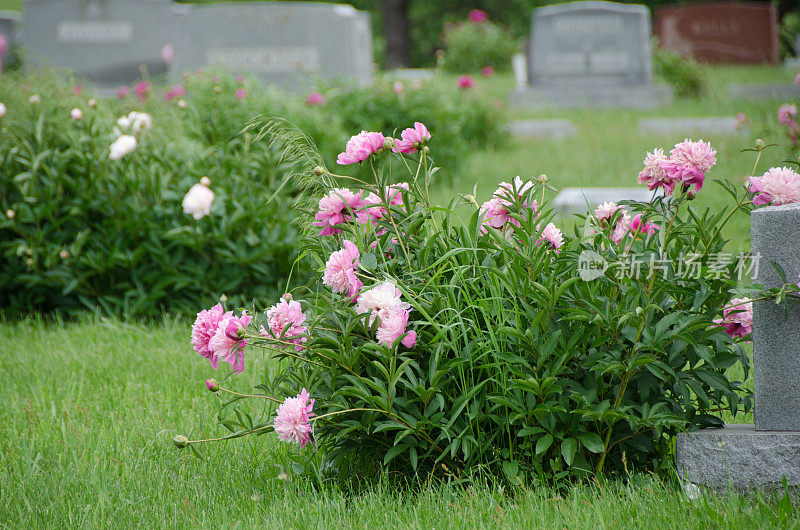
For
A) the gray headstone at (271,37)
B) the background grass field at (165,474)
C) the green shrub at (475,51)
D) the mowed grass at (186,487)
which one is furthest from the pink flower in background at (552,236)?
the green shrub at (475,51)

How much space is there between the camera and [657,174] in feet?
7.90

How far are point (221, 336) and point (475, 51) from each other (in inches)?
747

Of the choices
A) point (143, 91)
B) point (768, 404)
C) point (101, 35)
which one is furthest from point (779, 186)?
point (101, 35)

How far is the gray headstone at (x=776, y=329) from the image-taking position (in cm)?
224

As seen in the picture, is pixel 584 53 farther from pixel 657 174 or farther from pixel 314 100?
pixel 657 174

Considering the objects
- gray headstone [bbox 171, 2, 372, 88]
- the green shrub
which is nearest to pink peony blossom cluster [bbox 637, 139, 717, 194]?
gray headstone [bbox 171, 2, 372, 88]

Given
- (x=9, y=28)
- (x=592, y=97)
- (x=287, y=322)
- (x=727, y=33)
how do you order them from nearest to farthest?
1. (x=287, y=322)
2. (x=592, y=97)
3. (x=9, y=28)
4. (x=727, y=33)

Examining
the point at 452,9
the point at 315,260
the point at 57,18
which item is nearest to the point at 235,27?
the point at 57,18

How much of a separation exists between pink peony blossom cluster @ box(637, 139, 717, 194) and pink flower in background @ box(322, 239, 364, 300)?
0.94 m

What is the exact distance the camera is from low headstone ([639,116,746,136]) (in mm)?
9047

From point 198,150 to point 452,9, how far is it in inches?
1036

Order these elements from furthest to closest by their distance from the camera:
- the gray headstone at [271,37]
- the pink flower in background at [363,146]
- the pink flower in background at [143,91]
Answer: the gray headstone at [271,37] → the pink flower in background at [143,91] → the pink flower in background at [363,146]

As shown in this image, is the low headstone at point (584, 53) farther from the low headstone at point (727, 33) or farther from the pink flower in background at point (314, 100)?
the low headstone at point (727, 33)

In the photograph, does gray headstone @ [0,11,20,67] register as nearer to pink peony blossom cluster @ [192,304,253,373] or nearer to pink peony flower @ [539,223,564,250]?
pink peony blossom cluster @ [192,304,253,373]
